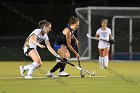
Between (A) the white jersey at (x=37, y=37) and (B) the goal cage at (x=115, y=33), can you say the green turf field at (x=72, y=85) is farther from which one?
(B) the goal cage at (x=115, y=33)

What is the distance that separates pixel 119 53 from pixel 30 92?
13.9 meters

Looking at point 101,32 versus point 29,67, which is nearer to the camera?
point 29,67

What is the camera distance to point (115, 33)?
25.4 meters

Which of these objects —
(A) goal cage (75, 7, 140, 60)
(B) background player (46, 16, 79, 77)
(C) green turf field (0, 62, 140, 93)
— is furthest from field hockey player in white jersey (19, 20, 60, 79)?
(A) goal cage (75, 7, 140, 60)

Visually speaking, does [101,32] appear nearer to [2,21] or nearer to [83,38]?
[83,38]

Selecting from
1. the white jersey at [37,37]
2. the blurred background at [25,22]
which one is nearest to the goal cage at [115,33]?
the blurred background at [25,22]

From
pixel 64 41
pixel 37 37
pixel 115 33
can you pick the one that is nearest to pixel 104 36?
pixel 64 41

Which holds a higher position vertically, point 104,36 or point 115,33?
point 104,36

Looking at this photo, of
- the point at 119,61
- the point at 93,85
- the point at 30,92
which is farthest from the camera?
the point at 119,61

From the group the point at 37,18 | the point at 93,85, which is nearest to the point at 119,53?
the point at 37,18

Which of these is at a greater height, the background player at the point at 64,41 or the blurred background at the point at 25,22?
the background player at the point at 64,41

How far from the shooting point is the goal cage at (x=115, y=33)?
83.5ft

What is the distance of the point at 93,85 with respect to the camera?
13.7m

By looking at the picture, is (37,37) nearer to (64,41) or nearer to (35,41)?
(35,41)
